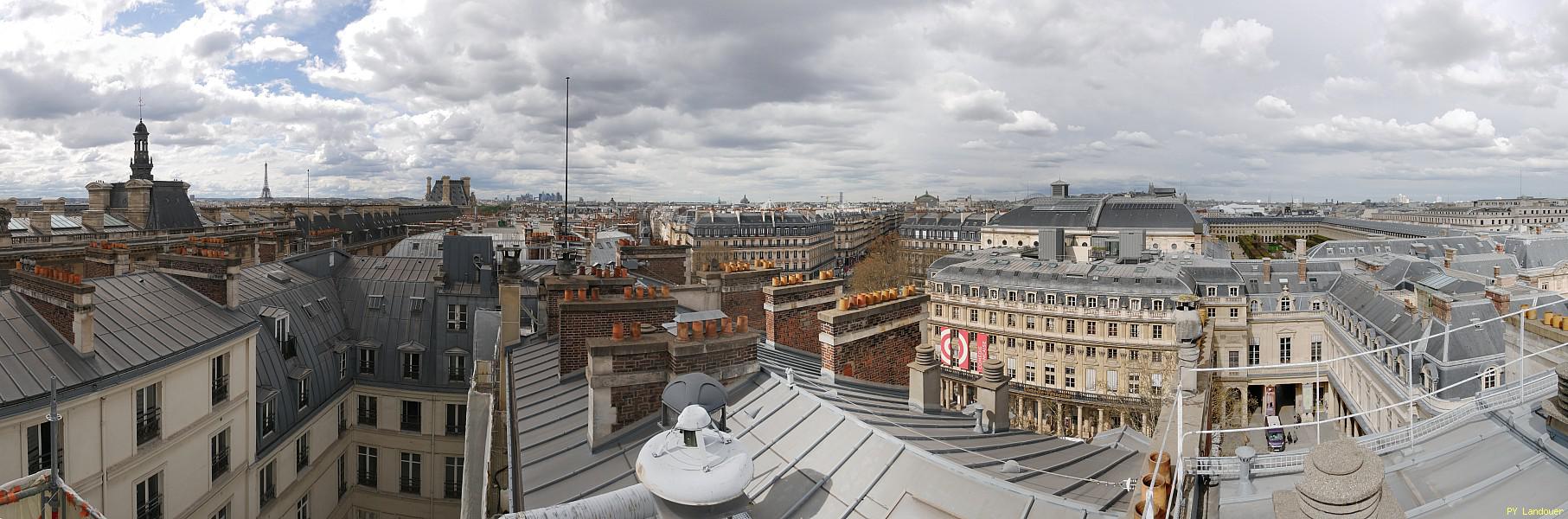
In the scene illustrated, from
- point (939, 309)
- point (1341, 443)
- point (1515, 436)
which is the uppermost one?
point (1341, 443)

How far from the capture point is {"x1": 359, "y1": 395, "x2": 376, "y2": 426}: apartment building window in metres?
19.3

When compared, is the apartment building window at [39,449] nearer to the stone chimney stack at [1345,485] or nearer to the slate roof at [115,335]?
the slate roof at [115,335]

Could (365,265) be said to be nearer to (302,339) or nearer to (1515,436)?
(302,339)

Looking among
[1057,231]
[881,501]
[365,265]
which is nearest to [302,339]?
[365,265]

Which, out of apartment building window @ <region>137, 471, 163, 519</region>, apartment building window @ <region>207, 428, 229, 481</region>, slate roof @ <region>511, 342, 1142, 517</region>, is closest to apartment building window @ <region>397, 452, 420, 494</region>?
apartment building window @ <region>207, 428, 229, 481</region>

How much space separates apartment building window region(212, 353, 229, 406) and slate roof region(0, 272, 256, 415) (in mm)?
439

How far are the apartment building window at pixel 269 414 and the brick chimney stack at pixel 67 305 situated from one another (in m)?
3.83

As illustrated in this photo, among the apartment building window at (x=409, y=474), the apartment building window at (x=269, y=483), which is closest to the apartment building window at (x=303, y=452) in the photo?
the apartment building window at (x=269, y=483)

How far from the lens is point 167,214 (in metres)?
46.4

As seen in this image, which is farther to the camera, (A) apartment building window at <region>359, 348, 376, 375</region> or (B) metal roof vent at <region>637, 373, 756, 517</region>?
(A) apartment building window at <region>359, 348, 376, 375</region>

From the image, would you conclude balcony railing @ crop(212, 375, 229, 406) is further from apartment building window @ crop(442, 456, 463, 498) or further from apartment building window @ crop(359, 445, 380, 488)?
apartment building window @ crop(442, 456, 463, 498)

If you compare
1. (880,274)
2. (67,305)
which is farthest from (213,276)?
(880,274)

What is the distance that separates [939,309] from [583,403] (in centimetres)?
3957

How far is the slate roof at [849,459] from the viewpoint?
6203 millimetres
